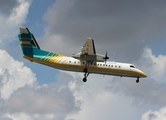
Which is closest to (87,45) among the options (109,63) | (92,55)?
(92,55)

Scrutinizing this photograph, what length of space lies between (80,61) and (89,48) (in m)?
4.52

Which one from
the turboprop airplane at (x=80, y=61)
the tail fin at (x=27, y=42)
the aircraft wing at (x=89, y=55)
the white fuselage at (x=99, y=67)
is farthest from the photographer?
the tail fin at (x=27, y=42)

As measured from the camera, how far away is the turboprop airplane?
64250 millimetres

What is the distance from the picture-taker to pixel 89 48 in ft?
203

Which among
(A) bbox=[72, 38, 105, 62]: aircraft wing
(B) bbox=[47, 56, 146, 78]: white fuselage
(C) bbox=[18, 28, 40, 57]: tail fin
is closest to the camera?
(A) bbox=[72, 38, 105, 62]: aircraft wing

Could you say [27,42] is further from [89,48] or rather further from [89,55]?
[89,48]

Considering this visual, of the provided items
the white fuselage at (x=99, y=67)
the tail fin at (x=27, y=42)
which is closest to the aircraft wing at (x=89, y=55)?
the white fuselage at (x=99, y=67)

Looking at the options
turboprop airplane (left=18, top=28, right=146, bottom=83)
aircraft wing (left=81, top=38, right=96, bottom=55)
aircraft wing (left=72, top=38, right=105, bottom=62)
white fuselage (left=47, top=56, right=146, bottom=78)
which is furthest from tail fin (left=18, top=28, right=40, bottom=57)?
aircraft wing (left=81, top=38, right=96, bottom=55)

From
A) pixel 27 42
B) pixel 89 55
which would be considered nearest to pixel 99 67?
pixel 89 55

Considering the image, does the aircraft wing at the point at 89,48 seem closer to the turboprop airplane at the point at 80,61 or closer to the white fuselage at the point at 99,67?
the turboprop airplane at the point at 80,61

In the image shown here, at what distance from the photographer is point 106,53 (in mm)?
63219

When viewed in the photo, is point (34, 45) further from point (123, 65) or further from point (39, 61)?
point (123, 65)

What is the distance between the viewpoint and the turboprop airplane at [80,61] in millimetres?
64250

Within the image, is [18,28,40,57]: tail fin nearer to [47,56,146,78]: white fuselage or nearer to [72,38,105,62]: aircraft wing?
[47,56,146,78]: white fuselage
